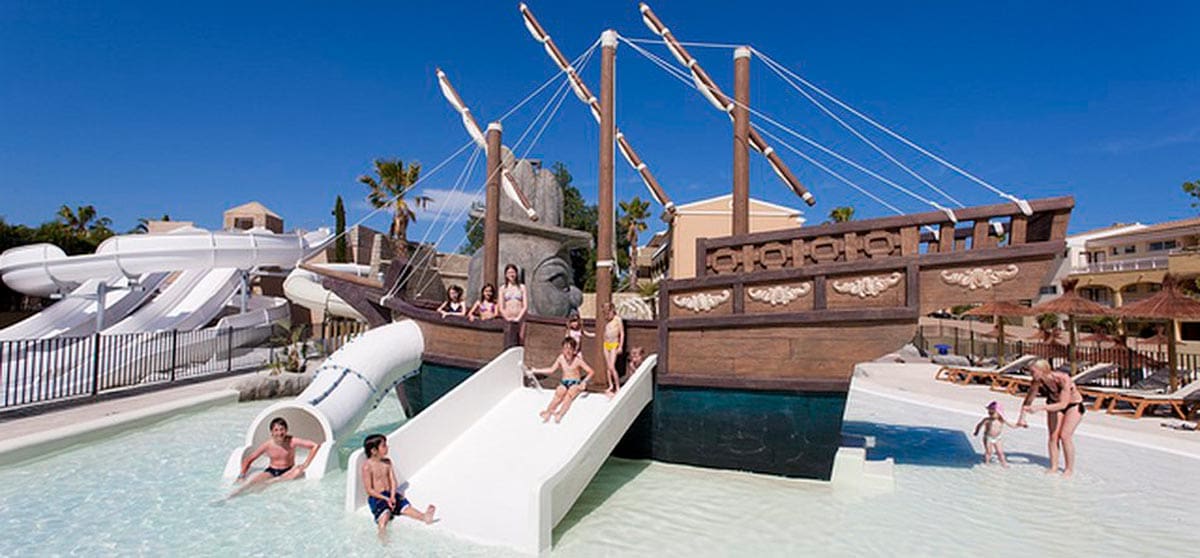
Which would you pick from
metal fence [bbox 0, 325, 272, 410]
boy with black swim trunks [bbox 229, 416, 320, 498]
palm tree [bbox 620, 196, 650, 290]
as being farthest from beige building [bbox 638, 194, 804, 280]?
boy with black swim trunks [bbox 229, 416, 320, 498]

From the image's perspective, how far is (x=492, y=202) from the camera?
30.0ft

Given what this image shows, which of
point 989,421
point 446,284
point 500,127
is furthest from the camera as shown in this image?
point 446,284

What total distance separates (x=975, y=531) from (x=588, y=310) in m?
23.8

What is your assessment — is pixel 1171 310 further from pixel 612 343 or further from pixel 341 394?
pixel 341 394

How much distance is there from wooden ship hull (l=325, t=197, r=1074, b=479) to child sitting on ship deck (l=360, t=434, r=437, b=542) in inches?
95.7

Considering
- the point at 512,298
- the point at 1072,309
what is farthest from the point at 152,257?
the point at 1072,309

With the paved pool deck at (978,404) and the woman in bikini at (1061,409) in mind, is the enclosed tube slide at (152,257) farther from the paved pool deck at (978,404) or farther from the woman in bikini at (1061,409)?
the woman in bikini at (1061,409)

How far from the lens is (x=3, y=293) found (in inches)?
1038

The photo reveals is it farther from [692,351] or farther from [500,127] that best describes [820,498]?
[500,127]

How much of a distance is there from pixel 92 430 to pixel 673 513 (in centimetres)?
714

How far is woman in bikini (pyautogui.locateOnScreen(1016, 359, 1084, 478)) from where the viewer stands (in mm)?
6438

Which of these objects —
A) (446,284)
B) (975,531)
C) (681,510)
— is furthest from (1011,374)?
(446,284)

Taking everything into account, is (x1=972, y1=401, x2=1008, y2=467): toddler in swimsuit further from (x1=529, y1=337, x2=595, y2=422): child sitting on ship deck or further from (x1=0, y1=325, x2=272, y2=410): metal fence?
(x1=0, y1=325, x2=272, y2=410): metal fence

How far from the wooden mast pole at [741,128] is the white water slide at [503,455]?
2.41 meters
